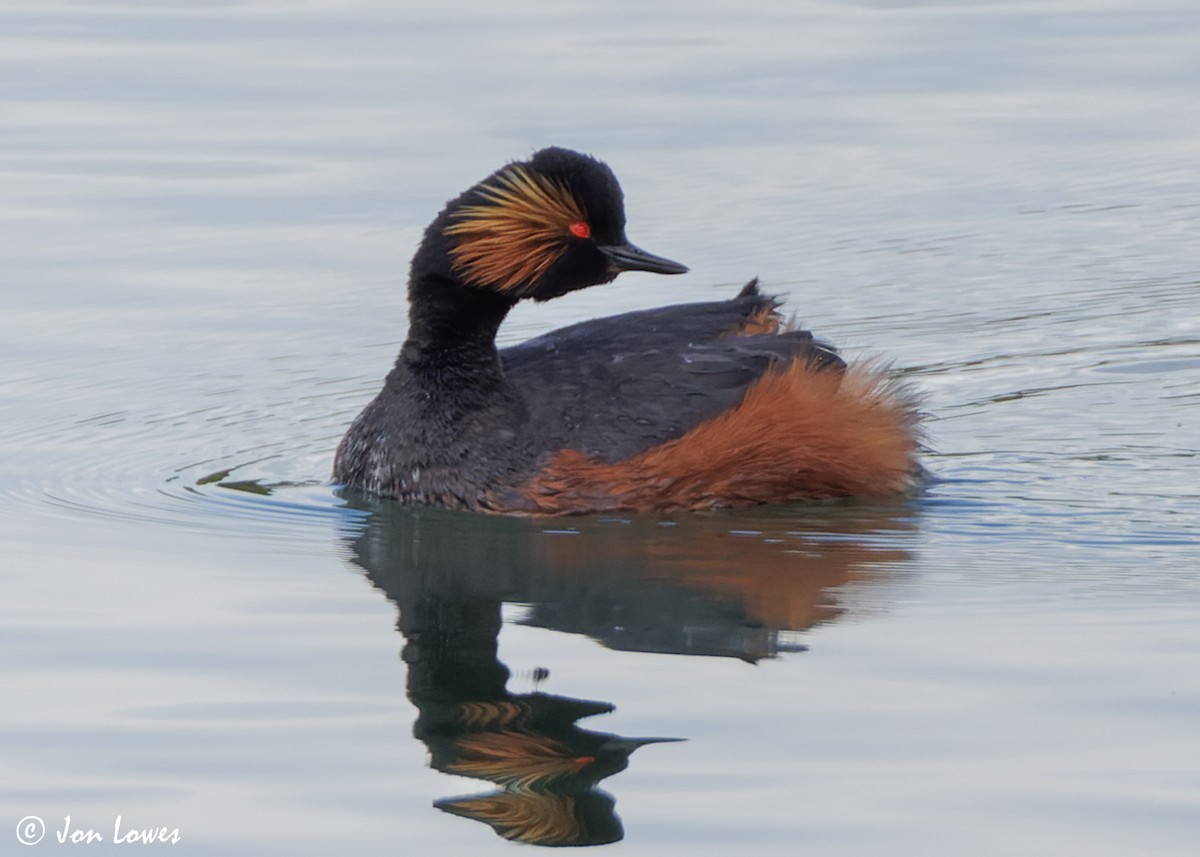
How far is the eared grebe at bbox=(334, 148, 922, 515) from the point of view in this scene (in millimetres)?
9703

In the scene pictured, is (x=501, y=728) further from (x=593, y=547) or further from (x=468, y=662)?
(x=593, y=547)

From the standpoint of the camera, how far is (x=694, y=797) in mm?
6039

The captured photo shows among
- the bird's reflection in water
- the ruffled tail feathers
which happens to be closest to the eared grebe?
the ruffled tail feathers

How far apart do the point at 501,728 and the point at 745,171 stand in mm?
9911

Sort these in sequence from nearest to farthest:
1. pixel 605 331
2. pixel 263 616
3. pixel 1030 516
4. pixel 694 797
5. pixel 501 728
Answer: pixel 694 797, pixel 501 728, pixel 263 616, pixel 1030 516, pixel 605 331

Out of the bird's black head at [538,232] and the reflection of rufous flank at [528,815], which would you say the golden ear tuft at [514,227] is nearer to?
the bird's black head at [538,232]

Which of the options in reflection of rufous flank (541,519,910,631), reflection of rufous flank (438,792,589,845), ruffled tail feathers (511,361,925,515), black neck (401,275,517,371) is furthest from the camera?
black neck (401,275,517,371)

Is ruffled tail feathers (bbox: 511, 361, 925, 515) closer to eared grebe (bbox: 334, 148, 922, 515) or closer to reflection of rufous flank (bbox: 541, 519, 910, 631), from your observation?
eared grebe (bbox: 334, 148, 922, 515)

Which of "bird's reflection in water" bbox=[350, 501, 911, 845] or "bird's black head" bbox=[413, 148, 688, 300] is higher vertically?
"bird's black head" bbox=[413, 148, 688, 300]

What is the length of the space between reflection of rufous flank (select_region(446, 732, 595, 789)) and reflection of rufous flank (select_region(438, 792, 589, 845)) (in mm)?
102

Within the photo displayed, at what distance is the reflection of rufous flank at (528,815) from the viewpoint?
5.93 meters

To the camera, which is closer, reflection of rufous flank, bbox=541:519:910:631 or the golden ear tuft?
reflection of rufous flank, bbox=541:519:910:631

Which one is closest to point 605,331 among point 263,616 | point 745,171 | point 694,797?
point 263,616

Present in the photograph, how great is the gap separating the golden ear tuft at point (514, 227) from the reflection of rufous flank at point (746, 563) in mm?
1373
